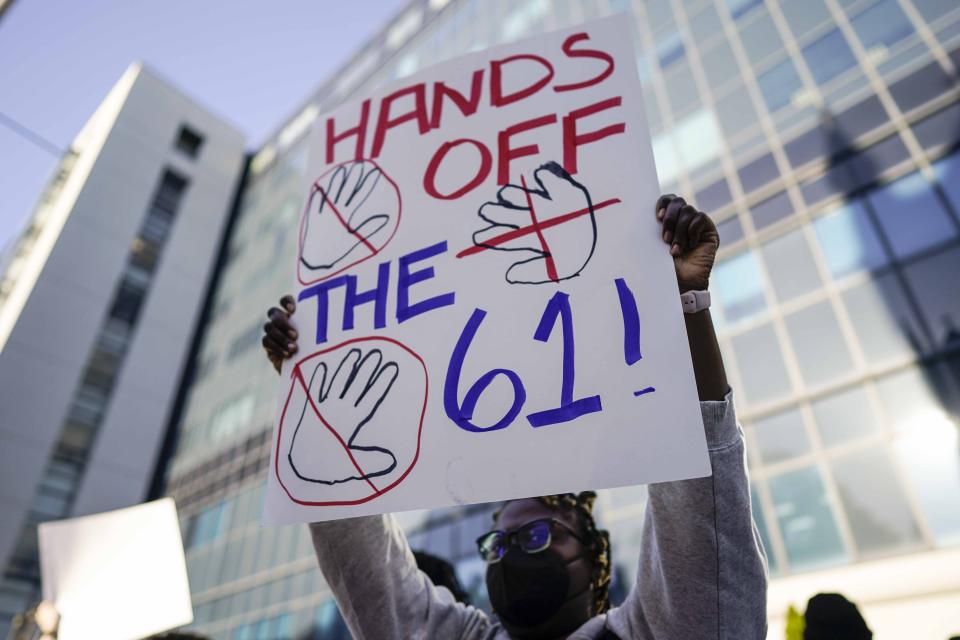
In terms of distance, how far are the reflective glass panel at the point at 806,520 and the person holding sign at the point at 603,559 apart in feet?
21.7

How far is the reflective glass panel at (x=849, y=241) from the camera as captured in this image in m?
8.13

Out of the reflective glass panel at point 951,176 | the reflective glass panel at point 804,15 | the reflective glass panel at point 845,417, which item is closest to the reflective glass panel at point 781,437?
the reflective glass panel at point 845,417

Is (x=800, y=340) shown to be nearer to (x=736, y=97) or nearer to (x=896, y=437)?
(x=896, y=437)

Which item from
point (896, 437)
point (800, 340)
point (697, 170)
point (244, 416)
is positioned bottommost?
point (896, 437)

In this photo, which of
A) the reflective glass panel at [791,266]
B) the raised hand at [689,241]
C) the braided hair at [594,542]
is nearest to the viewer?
the raised hand at [689,241]

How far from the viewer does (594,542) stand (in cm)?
185

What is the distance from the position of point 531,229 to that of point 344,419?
0.65 metres

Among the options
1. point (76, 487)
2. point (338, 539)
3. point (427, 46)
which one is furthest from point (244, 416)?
point (338, 539)

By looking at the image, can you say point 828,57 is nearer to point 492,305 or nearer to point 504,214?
point 504,214

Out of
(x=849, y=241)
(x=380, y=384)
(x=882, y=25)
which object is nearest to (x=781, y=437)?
(x=849, y=241)

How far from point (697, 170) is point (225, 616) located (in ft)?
51.8

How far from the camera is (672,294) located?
124 centimetres

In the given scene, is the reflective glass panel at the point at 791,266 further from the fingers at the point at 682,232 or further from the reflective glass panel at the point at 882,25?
the fingers at the point at 682,232

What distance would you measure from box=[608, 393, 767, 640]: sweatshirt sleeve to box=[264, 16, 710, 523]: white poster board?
116 millimetres
